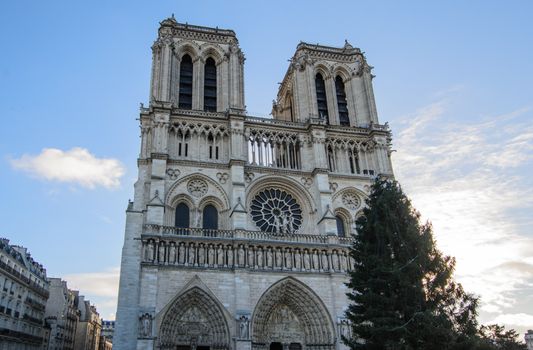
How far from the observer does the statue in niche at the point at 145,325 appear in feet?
65.2

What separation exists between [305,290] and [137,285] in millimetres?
8198

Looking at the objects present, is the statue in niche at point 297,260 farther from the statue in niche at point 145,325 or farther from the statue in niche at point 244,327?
the statue in niche at point 145,325

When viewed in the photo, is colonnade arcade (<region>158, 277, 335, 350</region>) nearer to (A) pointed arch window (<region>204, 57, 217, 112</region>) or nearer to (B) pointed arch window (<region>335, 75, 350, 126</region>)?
(A) pointed arch window (<region>204, 57, 217, 112</region>)

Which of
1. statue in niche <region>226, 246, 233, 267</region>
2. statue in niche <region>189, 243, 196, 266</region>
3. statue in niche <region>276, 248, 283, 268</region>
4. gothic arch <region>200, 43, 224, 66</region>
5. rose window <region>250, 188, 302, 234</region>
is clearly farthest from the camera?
gothic arch <region>200, 43, 224, 66</region>

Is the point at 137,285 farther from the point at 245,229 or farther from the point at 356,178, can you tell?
the point at 356,178

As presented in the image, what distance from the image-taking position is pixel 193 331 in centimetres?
2161

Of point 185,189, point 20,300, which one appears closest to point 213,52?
point 185,189

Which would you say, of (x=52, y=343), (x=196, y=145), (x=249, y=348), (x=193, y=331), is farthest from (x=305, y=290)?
(x=52, y=343)

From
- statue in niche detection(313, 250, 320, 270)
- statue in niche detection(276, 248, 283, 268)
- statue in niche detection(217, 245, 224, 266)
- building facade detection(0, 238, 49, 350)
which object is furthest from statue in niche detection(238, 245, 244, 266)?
building facade detection(0, 238, 49, 350)

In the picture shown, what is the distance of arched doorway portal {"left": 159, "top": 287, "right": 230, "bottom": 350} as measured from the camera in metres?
21.2

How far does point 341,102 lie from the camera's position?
104ft

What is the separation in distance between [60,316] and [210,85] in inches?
1012

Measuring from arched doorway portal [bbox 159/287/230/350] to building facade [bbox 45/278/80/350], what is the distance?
20771 millimetres

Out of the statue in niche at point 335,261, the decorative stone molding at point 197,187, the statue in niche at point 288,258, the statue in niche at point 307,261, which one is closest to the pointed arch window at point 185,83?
the decorative stone molding at point 197,187
